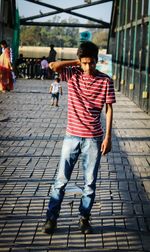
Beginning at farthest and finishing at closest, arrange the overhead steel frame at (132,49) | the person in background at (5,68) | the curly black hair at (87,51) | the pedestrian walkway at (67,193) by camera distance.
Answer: the person in background at (5,68) < the overhead steel frame at (132,49) < the curly black hair at (87,51) < the pedestrian walkway at (67,193)

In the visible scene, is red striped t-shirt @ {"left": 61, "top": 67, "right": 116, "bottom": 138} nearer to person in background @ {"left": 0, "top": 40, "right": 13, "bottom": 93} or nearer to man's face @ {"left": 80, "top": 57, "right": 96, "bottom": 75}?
man's face @ {"left": 80, "top": 57, "right": 96, "bottom": 75}

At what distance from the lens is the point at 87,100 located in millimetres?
5508

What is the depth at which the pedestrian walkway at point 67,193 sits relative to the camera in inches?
210

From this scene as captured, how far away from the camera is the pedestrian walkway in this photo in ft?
17.5

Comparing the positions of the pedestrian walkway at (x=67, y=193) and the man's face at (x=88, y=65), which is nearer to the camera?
the pedestrian walkway at (x=67, y=193)

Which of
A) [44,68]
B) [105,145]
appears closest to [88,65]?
[105,145]

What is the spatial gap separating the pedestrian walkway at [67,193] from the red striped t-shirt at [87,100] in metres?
1.07

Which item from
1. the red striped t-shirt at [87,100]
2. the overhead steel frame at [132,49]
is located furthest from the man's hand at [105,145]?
the overhead steel frame at [132,49]

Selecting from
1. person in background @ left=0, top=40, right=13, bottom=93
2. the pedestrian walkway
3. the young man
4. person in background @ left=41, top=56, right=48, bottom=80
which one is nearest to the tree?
person in background @ left=41, top=56, right=48, bottom=80

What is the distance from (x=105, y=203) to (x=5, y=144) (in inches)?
169

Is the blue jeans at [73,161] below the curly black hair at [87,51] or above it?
below

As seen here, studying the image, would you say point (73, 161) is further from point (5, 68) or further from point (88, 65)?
point (5, 68)

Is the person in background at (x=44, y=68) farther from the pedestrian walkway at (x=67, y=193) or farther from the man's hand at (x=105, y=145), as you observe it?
the man's hand at (x=105, y=145)

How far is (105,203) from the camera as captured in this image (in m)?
6.67
